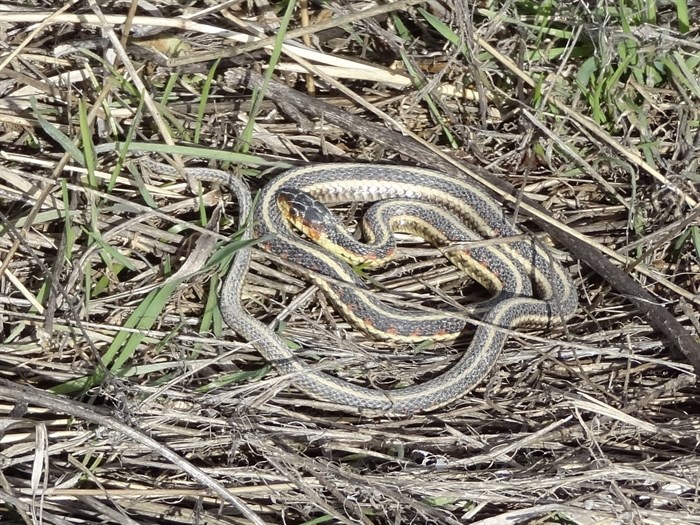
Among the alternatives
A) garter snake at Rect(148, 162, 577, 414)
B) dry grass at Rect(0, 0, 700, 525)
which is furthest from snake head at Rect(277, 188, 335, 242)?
dry grass at Rect(0, 0, 700, 525)

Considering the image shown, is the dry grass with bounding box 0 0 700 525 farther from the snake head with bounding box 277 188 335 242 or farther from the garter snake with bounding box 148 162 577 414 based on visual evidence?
the snake head with bounding box 277 188 335 242

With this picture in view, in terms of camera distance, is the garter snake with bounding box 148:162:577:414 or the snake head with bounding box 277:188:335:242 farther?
the snake head with bounding box 277:188:335:242

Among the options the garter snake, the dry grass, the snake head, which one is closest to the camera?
the dry grass

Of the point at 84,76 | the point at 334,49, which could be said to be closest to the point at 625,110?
the point at 334,49

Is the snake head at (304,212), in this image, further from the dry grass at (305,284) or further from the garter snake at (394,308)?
the dry grass at (305,284)

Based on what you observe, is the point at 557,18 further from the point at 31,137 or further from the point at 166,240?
the point at 31,137

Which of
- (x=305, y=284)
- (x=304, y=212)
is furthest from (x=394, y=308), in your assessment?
(x=304, y=212)

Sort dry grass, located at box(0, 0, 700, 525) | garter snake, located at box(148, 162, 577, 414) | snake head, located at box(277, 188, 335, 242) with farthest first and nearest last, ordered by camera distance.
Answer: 1. snake head, located at box(277, 188, 335, 242)
2. garter snake, located at box(148, 162, 577, 414)
3. dry grass, located at box(0, 0, 700, 525)
